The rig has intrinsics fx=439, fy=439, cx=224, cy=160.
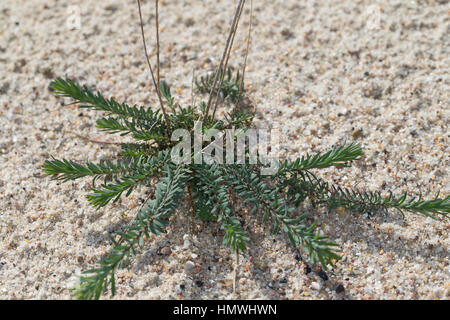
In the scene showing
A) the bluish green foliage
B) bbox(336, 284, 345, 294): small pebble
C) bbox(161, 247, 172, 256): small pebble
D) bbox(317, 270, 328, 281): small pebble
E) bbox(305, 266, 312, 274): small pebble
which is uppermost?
the bluish green foliage

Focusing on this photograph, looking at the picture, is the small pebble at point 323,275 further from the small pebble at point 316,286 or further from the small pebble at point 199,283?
→ the small pebble at point 199,283

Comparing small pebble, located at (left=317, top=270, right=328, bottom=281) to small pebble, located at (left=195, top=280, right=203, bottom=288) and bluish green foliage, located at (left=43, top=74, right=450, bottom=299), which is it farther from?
small pebble, located at (left=195, top=280, right=203, bottom=288)

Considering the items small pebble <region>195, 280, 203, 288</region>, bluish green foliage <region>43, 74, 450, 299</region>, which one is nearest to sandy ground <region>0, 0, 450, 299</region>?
small pebble <region>195, 280, 203, 288</region>

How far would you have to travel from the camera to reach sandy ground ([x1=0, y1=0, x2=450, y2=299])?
6.75 ft

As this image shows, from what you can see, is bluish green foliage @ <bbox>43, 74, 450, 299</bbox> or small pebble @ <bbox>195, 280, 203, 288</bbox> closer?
bluish green foliage @ <bbox>43, 74, 450, 299</bbox>

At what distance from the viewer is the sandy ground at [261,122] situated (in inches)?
81.0

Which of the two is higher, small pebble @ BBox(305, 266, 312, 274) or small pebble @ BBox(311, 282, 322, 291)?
small pebble @ BBox(305, 266, 312, 274)

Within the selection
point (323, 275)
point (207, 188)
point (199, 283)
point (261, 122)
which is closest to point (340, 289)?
point (323, 275)

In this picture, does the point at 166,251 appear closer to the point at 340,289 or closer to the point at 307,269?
the point at 307,269

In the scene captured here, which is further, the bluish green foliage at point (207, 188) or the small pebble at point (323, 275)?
the small pebble at point (323, 275)

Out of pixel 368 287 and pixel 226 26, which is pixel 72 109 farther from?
pixel 368 287

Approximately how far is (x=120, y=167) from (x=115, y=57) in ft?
4.32

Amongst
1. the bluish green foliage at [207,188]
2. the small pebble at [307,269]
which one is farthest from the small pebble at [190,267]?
the small pebble at [307,269]

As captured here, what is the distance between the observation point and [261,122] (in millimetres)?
2697
